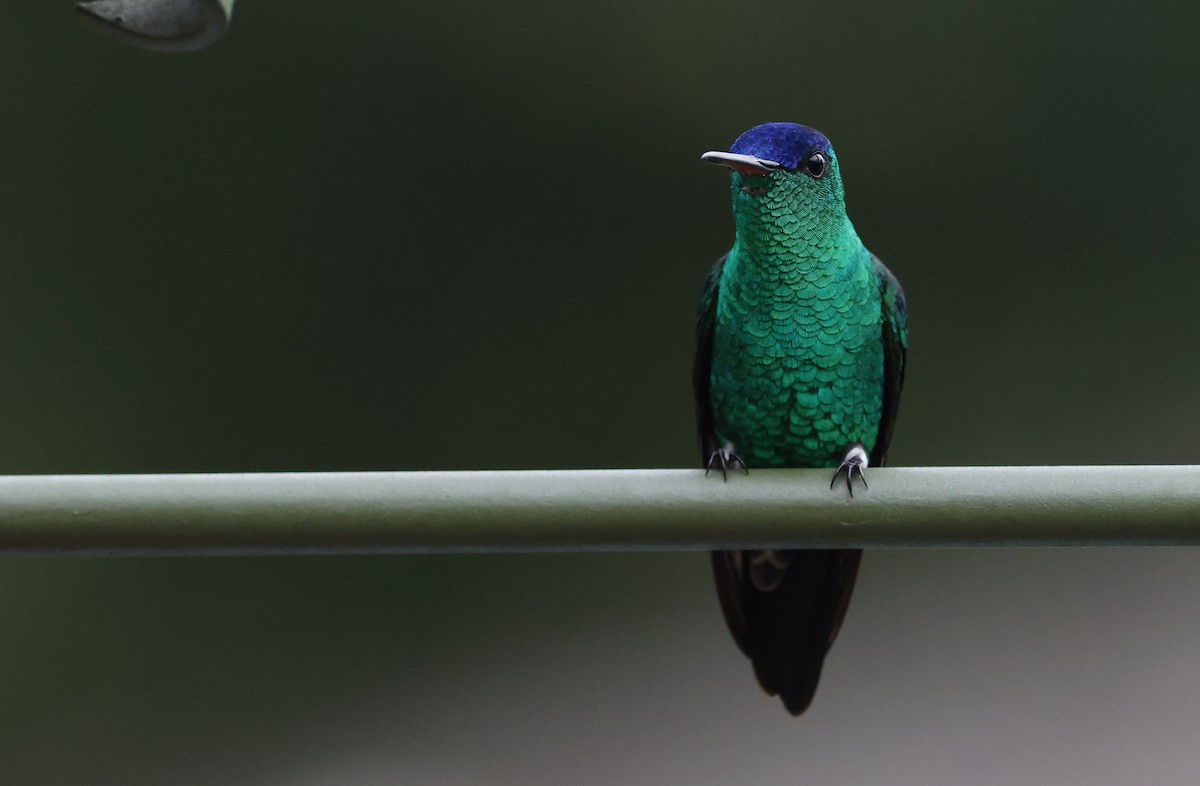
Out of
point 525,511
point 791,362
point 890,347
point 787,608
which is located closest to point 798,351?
A: point 791,362

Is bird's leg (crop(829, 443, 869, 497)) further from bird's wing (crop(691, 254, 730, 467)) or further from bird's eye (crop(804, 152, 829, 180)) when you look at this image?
bird's eye (crop(804, 152, 829, 180))

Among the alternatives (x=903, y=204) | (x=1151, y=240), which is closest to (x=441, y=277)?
(x=903, y=204)

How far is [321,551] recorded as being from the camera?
29.2 inches

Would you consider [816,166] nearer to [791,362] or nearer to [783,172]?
[783,172]

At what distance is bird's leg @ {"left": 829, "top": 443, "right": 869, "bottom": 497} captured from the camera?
32.5 inches

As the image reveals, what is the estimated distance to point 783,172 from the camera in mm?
1512

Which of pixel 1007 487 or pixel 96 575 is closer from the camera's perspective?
pixel 1007 487

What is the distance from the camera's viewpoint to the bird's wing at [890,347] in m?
1.61

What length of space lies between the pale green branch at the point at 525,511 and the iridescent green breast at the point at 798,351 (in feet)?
2.51

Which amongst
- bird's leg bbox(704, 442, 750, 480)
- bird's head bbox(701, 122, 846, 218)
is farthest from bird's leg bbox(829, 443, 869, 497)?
bird's head bbox(701, 122, 846, 218)

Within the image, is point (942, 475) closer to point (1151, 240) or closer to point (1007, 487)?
point (1007, 487)

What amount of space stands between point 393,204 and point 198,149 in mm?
488

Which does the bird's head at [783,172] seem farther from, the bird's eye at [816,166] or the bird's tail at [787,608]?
the bird's tail at [787,608]

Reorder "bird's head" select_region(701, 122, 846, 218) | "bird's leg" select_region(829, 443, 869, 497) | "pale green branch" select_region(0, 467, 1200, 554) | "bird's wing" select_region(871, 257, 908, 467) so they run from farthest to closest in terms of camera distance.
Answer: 1. "bird's wing" select_region(871, 257, 908, 467)
2. "bird's head" select_region(701, 122, 846, 218)
3. "bird's leg" select_region(829, 443, 869, 497)
4. "pale green branch" select_region(0, 467, 1200, 554)
